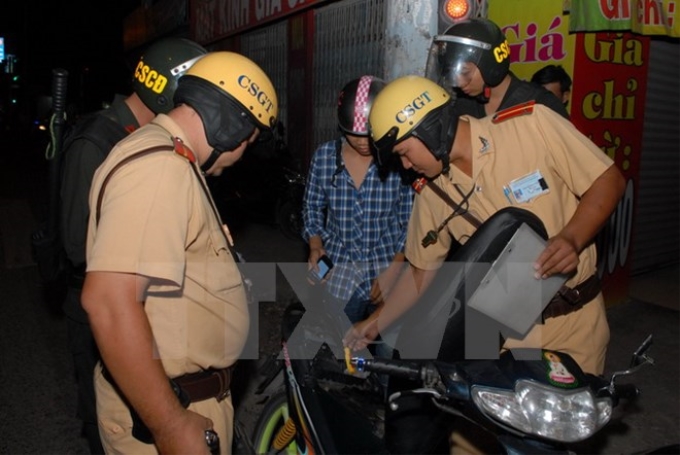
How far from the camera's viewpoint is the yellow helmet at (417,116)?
2408 mm

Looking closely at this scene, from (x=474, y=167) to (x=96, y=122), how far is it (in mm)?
1773

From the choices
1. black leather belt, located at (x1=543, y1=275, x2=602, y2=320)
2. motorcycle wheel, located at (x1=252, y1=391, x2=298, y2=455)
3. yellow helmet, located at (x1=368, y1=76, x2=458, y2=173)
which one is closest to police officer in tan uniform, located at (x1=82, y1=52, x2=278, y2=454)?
yellow helmet, located at (x1=368, y1=76, x2=458, y2=173)

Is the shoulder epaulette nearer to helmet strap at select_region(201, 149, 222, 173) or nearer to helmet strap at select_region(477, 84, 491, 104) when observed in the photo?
helmet strap at select_region(477, 84, 491, 104)

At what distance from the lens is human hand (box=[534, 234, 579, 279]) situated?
2.12m

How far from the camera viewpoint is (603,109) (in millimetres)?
5496

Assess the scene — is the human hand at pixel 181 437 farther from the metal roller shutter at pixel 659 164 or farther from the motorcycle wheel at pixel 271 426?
the metal roller shutter at pixel 659 164

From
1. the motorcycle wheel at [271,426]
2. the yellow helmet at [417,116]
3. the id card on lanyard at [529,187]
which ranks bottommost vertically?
the motorcycle wheel at [271,426]

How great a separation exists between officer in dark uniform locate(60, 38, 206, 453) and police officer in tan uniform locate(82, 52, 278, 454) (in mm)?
856

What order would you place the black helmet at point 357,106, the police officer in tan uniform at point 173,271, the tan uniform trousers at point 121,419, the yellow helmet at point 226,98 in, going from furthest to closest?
the black helmet at point 357,106 → the tan uniform trousers at point 121,419 → the yellow helmet at point 226,98 → the police officer in tan uniform at point 173,271

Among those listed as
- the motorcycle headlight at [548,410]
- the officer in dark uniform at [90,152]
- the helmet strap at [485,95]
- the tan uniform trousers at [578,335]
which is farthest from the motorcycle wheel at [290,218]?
the motorcycle headlight at [548,410]

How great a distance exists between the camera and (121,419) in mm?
2049

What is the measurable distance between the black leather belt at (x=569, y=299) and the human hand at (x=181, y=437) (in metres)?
1.42

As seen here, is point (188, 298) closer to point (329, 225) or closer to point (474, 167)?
point (474, 167)

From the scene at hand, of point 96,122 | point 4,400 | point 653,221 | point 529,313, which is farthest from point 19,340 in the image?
point 653,221
